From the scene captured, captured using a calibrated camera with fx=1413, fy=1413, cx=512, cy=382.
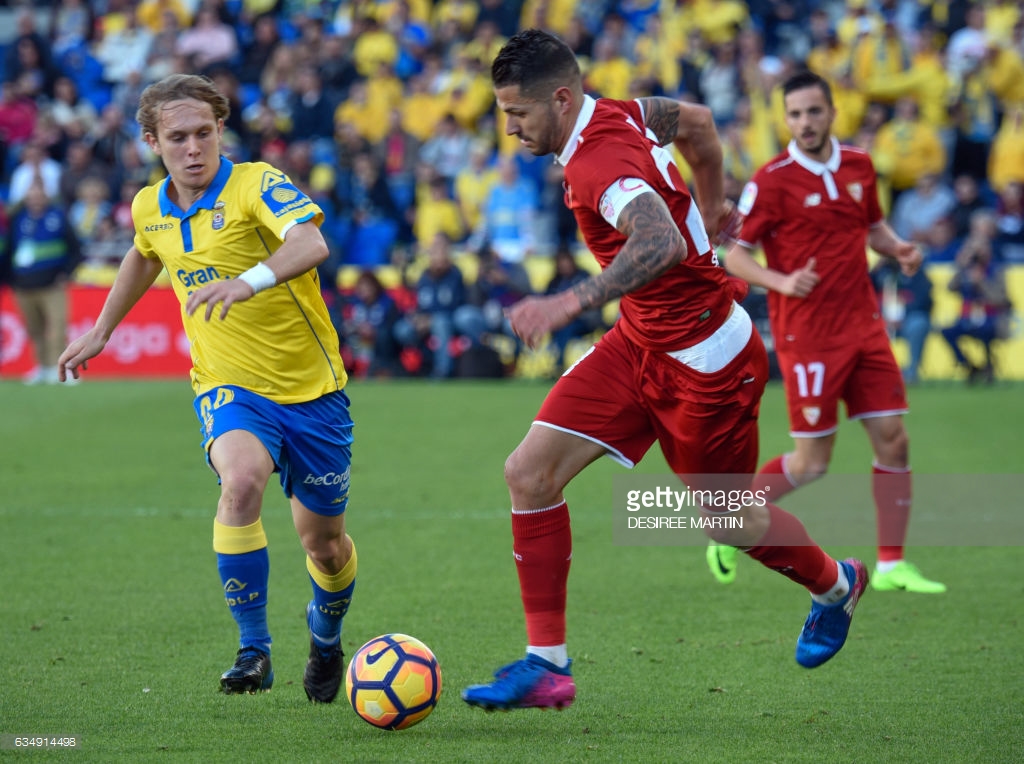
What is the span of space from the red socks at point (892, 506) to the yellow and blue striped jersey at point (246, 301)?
3.33m

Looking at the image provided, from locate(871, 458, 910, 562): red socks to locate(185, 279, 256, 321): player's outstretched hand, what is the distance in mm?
3965

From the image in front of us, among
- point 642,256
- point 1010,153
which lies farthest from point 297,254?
point 1010,153

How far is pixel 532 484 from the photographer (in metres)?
4.93

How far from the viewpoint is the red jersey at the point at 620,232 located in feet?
14.9

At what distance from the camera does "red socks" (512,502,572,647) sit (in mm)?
4918

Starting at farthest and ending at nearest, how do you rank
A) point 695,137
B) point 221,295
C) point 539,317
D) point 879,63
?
1. point 879,63
2. point 695,137
3. point 221,295
4. point 539,317

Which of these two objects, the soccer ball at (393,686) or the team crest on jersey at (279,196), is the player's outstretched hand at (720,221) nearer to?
the team crest on jersey at (279,196)

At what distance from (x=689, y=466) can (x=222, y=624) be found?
7.75ft

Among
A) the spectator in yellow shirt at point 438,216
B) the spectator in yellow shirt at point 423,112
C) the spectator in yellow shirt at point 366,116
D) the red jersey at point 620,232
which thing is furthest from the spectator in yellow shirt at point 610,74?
the red jersey at point 620,232

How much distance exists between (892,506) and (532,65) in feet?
12.3

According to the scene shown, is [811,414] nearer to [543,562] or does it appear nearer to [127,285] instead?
[543,562]

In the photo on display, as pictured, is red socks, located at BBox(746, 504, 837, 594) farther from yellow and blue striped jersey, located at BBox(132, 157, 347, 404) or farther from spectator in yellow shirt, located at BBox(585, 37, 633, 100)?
spectator in yellow shirt, located at BBox(585, 37, 633, 100)

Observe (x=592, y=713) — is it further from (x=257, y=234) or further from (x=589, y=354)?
(x=257, y=234)

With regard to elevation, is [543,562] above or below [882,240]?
below
